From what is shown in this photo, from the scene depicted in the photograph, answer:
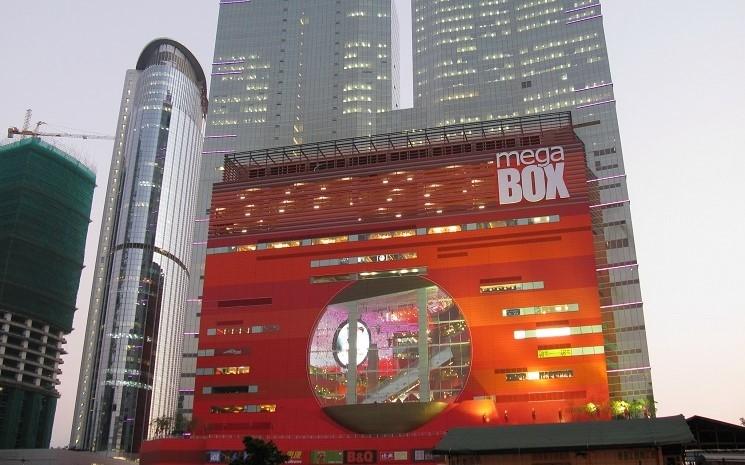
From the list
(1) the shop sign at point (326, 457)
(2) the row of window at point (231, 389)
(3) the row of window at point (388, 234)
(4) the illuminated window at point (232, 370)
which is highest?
(3) the row of window at point (388, 234)

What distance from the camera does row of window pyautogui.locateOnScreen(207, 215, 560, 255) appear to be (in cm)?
10481

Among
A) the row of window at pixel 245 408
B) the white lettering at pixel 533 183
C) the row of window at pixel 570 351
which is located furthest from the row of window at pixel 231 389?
the white lettering at pixel 533 183

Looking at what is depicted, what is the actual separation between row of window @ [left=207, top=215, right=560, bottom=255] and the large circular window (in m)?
7.73

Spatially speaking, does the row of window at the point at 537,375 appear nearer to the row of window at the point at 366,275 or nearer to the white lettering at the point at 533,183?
the row of window at the point at 366,275

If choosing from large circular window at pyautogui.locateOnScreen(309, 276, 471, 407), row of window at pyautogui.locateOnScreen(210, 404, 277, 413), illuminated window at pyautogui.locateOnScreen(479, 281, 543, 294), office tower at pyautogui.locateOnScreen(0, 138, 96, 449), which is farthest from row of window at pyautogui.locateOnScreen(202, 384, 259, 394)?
office tower at pyautogui.locateOnScreen(0, 138, 96, 449)

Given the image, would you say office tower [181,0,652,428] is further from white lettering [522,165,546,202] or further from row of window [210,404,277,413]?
row of window [210,404,277,413]

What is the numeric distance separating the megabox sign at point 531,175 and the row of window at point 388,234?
3.60m

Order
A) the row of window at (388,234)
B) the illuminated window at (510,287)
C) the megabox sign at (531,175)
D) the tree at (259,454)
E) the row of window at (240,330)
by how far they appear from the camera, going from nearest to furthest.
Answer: the tree at (259,454) < the illuminated window at (510,287) < the row of window at (388,234) < the megabox sign at (531,175) < the row of window at (240,330)

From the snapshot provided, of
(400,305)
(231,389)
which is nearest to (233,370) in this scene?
(231,389)

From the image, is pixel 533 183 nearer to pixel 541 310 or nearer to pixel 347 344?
pixel 541 310

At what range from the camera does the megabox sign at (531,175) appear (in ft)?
349

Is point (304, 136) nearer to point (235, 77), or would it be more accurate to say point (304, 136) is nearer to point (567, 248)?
point (235, 77)

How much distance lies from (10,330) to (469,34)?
484 ft

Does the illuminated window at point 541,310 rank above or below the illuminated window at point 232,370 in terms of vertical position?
above
